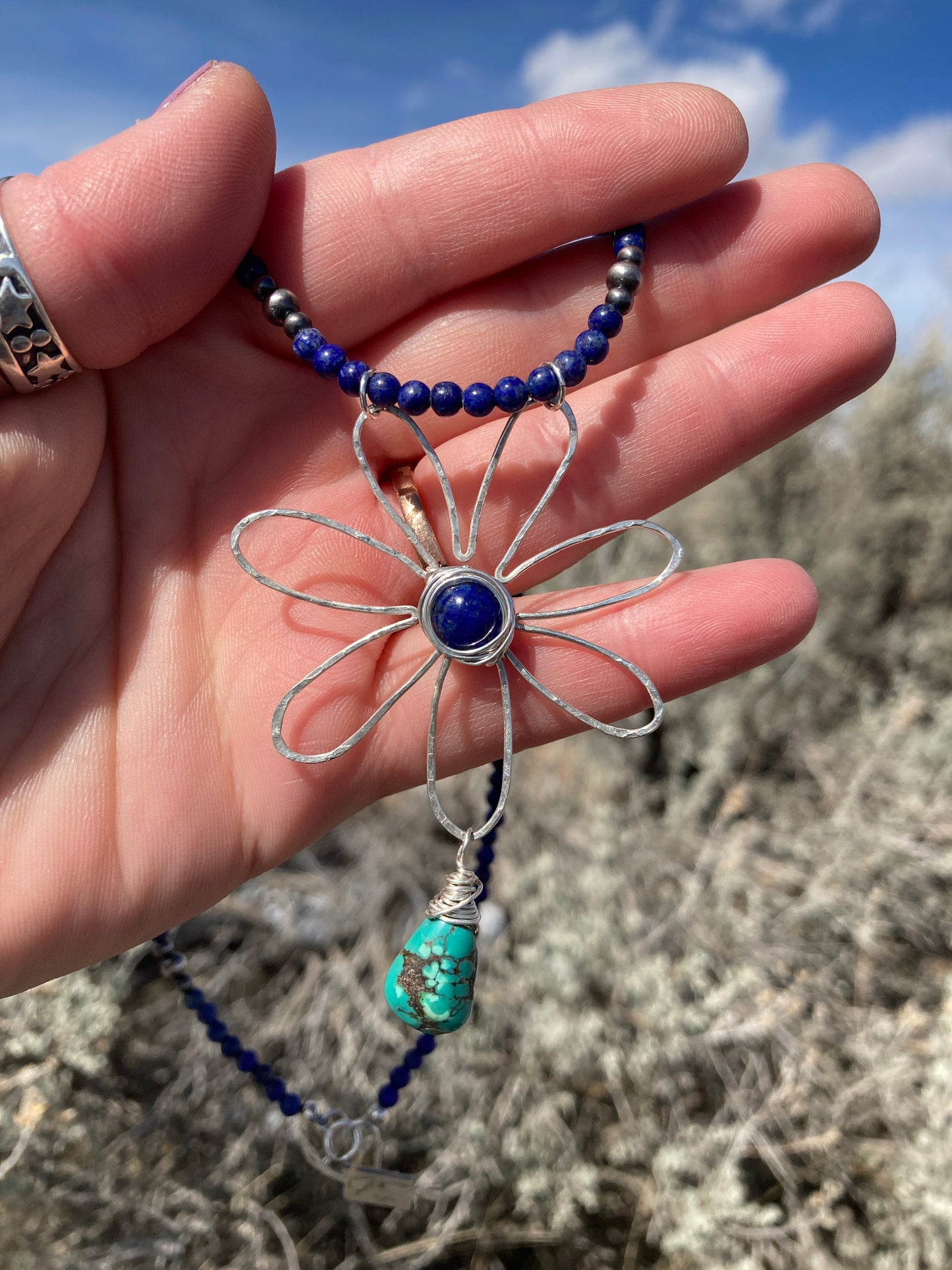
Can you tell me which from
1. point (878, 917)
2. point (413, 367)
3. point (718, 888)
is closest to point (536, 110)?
point (413, 367)

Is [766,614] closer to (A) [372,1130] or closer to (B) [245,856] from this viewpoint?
(B) [245,856]

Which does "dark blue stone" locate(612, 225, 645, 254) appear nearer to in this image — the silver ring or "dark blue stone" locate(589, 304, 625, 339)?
"dark blue stone" locate(589, 304, 625, 339)

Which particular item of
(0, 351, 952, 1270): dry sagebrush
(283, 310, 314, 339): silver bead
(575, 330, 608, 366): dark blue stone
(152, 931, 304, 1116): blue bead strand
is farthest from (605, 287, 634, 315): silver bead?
(152, 931, 304, 1116): blue bead strand

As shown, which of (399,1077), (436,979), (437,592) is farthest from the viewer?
(399,1077)

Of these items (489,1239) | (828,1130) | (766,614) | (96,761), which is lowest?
(828,1130)

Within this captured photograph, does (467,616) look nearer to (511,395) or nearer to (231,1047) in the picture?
(511,395)

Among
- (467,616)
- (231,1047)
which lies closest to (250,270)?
(467,616)
